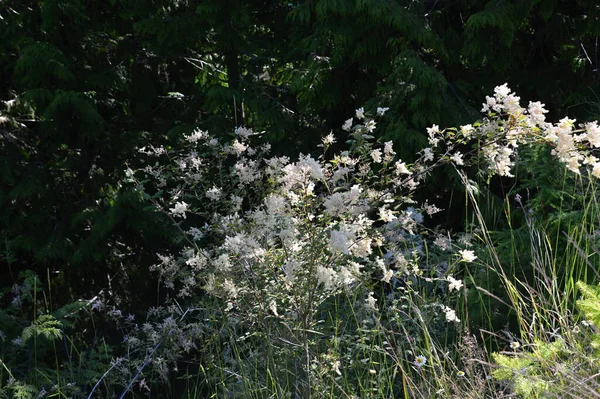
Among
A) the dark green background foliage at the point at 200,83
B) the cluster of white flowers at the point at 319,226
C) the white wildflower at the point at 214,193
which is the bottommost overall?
the cluster of white flowers at the point at 319,226

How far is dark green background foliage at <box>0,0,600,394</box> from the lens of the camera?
5.42m

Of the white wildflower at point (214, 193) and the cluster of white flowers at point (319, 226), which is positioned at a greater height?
the white wildflower at point (214, 193)

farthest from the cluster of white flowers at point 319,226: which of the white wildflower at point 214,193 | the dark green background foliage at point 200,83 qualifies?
the dark green background foliage at point 200,83

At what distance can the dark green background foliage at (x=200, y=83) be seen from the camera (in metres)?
5.42

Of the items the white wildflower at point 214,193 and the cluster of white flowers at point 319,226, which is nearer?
the cluster of white flowers at point 319,226

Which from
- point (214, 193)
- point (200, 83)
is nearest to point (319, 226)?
point (214, 193)

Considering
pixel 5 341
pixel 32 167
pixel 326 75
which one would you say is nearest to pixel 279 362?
pixel 5 341

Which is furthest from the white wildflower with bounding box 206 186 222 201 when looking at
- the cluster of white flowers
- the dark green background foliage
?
the dark green background foliage

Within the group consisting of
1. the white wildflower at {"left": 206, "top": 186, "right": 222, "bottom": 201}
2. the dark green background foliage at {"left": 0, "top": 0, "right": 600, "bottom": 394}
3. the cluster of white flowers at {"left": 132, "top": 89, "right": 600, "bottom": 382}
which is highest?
the dark green background foliage at {"left": 0, "top": 0, "right": 600, "bottom": 394}

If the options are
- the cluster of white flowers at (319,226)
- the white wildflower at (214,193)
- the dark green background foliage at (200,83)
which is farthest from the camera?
the dark green background foliage at (200,83)

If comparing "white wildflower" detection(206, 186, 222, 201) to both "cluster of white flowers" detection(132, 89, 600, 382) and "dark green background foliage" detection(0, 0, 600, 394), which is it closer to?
"cluster of white flowers" detection(132, 89, 600, 382)

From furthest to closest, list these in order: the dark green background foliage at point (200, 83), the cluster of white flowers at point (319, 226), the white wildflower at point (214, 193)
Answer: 1. the dark green background foliage at point (200, 83)
2. the white wildflower at point (214, 193)
3. the cluster of white flowers at point (319, 226)

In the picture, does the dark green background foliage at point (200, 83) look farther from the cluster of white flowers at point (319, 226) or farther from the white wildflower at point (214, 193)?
the cluster of white flowers at point (319, 226)

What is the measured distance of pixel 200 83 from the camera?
24.7ft
